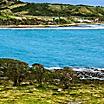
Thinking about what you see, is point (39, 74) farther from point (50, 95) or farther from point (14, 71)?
point (50, 95)

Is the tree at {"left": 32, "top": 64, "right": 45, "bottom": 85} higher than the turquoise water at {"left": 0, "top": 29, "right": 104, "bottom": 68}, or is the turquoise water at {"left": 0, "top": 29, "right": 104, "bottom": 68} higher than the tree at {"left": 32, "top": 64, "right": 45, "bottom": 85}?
the tree at {"left": 32, "top": 64, "right": 45, "bottom": 85}

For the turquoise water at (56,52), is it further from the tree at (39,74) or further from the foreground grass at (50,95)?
the foreground grass at (50,95)

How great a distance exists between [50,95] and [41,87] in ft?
13.5

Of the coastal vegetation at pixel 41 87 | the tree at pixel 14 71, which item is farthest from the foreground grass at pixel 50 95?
the tree at pixel 14 71

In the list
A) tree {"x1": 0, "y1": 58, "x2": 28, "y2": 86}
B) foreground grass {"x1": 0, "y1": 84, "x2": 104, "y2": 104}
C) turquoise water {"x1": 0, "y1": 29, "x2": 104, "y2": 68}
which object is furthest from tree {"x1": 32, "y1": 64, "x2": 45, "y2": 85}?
turquoise water {"x1": 0, "y1": 29, "x2": 104, "y2": 68}

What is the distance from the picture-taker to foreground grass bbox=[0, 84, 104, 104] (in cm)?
3309

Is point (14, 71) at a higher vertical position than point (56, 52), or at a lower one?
higher

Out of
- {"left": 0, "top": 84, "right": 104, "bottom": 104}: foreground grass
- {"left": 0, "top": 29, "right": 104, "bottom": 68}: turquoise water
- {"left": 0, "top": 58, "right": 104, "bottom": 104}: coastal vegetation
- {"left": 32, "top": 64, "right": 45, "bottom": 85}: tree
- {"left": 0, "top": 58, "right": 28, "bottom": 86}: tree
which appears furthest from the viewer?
{"left": 0, "top": 29, "right": 104, "bottom": 68}: turquoise water

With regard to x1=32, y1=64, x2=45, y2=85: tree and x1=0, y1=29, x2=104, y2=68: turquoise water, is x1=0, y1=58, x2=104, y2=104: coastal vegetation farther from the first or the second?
x1=0, y1=29, x2=104, y2=68: turquoise water

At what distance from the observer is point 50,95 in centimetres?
3562

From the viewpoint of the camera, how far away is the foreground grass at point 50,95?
1303 inches

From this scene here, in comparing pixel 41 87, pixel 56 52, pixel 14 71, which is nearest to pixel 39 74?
pixel 14 71

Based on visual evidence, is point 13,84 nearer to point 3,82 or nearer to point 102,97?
point 3,82

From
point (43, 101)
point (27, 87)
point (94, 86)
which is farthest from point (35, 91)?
point (94, 86)
